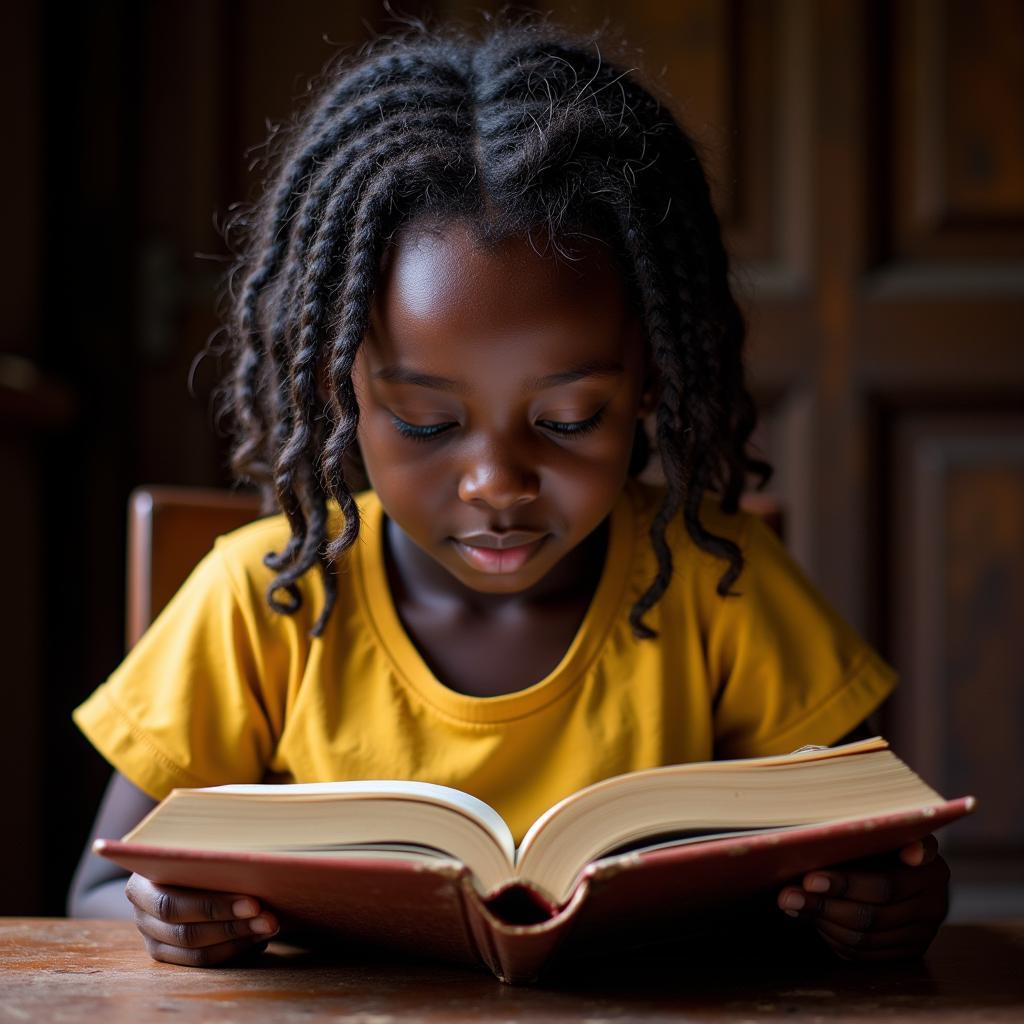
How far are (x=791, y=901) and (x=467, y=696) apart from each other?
1.05 feet

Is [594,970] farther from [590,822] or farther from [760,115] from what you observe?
[760,115]

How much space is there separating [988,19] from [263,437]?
1.26 m

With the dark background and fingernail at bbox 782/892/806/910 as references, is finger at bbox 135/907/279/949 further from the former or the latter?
the dark background

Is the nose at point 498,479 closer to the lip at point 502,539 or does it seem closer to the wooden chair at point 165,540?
the lip at point 502,539

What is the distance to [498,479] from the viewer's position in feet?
2.54

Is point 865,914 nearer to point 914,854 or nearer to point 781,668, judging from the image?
point 914,854

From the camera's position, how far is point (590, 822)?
60 cm

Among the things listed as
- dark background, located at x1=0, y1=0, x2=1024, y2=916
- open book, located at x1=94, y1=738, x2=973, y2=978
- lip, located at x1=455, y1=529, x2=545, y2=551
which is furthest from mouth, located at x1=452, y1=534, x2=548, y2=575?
dark background, located at x1=0, y1=0, x2=1024, y2=916

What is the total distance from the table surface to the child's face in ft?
0.92

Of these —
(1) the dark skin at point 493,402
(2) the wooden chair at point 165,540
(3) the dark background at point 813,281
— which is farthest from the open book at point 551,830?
(3) the dark background at point 813,281

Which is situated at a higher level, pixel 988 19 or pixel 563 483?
pixel 988 19

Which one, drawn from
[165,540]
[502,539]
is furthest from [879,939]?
[165,540]

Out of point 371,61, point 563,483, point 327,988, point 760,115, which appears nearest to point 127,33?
point 760,115

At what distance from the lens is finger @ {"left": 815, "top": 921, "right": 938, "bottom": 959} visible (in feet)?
2.18
